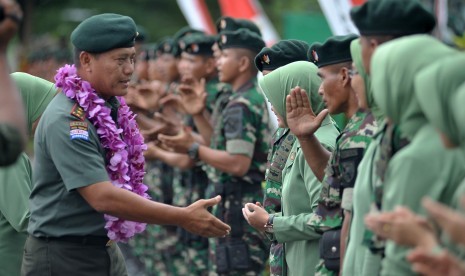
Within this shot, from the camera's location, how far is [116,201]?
647 cm

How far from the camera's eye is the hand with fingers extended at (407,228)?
4.49 m

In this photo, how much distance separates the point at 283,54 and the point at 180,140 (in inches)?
87.9

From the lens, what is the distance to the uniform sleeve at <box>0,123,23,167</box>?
4.67 meters

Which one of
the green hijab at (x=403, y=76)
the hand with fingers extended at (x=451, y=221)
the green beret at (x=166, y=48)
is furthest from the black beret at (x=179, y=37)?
the hand with fingers extended at (x=451, y=221)

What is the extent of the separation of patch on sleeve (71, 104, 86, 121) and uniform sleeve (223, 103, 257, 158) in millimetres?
2874

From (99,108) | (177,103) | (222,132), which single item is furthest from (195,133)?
(99,108)

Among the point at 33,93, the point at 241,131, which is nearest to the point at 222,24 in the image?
the point at 241,131

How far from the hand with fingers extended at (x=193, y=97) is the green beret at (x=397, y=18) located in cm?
522

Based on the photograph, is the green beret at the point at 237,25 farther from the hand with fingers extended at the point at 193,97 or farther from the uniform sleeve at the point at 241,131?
the uniform sleeve at the point at 241,131

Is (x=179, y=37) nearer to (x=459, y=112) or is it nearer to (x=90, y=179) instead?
(x=90, y=179)

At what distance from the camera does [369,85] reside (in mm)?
5641

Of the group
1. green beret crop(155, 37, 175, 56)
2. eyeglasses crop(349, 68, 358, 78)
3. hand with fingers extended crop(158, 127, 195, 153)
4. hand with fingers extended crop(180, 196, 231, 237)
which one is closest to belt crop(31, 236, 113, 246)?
hand with fingers extended crop(180, 196, 231, 237)

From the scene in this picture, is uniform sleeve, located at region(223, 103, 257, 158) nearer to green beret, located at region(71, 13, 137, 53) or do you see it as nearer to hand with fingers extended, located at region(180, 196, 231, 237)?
green beret, located at region(71, 13, 137, 53)

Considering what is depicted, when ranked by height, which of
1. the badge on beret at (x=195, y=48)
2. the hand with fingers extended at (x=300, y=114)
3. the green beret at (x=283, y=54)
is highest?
the hand with fingers extended at (x=300, y=114)
